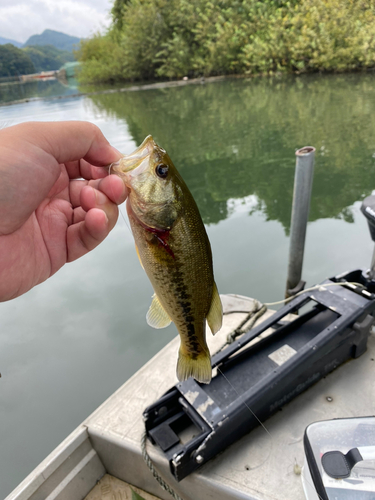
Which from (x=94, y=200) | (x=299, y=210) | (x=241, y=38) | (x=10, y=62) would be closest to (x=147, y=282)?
(x=299, y=210)

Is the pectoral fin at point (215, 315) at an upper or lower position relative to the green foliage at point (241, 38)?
lower

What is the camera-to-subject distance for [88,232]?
1500 mm

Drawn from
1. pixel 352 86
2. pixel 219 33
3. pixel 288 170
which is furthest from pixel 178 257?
pixel 219 33

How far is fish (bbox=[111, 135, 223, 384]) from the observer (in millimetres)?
1226

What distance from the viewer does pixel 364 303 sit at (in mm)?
2545

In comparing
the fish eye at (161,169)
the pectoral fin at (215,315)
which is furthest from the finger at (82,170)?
the pectoral fin at (215,315)

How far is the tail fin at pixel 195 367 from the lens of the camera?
1367 millimetres

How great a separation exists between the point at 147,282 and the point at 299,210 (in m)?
2.56

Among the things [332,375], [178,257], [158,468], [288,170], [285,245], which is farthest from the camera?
[288,170]

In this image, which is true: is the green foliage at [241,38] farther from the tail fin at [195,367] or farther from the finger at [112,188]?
the tail fin at [195,367]

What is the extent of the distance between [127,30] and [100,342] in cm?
4088

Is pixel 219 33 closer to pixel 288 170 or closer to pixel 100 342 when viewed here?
pixel 288 170

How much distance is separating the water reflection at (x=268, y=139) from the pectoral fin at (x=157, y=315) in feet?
17.2

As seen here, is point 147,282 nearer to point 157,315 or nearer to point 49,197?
point 49,197
